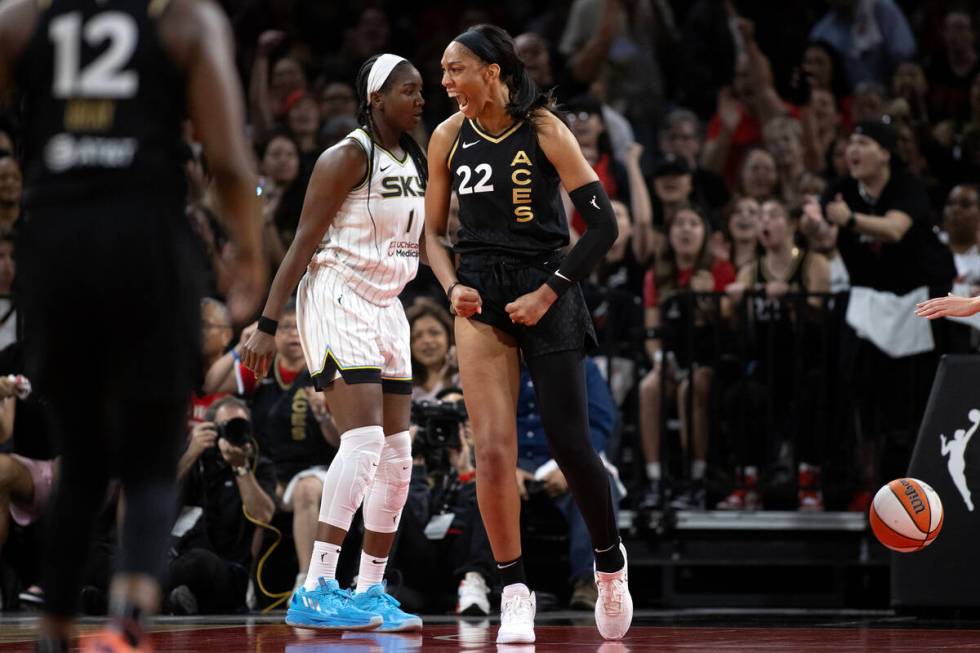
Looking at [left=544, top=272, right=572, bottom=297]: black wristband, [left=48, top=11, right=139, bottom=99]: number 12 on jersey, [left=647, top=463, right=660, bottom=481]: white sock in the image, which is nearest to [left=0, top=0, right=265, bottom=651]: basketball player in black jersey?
[left=48, top=11, right=139, bottom=99]: number 12 on jersey

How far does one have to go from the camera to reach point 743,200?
1019cm

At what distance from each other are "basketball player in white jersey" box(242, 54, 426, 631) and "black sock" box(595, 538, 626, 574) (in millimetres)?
928

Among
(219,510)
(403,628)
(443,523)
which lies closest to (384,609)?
(403,628)

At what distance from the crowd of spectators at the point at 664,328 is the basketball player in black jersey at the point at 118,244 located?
2327mm

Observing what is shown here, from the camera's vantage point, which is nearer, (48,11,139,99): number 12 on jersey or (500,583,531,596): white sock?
(48,11,139,99): number 12 on jersey

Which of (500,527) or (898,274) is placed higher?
(898,274)

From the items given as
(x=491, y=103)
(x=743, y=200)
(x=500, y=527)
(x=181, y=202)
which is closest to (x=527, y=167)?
(x=491, y=103)

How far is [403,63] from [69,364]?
320 cm

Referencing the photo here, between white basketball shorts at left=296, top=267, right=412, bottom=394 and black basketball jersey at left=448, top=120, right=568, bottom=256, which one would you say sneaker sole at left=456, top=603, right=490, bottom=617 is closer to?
white basketball shorts at left=296, top=267, right=412, bottom=394

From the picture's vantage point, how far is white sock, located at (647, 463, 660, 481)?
942 centimetres

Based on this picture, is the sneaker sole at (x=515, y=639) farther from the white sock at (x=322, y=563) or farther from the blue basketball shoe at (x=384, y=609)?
the white sock at (x=322, y=563)

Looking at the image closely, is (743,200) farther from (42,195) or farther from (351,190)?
(42,195)

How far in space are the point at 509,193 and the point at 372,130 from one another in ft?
3.10

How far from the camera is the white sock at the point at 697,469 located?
9.34 meters
